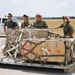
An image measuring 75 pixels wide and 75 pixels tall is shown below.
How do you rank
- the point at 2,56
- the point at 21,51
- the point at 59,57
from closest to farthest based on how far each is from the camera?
the point at 59,57
the point at 21,51
the point at 2,56

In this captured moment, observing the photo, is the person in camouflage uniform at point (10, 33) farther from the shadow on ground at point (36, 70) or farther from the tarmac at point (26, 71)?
the tarmac at point (26, 71)

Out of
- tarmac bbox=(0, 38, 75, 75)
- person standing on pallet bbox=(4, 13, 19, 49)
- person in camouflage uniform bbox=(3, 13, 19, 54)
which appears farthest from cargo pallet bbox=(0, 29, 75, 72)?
person standing on pallet bbox=(4, 13, 19, 49)

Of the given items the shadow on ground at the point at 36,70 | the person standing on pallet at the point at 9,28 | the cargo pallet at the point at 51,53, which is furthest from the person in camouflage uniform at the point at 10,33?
the cargo pallet at the point at 51,53

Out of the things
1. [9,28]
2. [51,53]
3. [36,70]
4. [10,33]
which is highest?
[9,28]

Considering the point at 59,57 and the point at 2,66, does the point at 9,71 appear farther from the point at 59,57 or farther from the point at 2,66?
the point at 59,57

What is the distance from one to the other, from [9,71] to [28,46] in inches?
37.6

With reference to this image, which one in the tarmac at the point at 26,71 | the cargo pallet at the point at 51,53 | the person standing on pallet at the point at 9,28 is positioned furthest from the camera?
the person standing on pallet at the point at 9,28

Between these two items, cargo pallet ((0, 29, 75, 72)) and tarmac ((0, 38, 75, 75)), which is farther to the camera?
tarmac ((0, 38, 75, 75))

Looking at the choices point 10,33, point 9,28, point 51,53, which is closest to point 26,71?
point 51,53

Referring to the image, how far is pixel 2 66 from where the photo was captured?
990 centimetres

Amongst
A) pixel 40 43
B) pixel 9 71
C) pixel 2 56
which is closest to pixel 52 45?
pixel 40 43

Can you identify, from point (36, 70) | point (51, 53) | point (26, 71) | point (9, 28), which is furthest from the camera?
point (9, 28)

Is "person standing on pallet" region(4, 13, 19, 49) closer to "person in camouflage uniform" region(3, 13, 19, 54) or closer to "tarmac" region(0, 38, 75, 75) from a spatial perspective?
"person in camouflage uniform" region(3, 13, 19, 54)

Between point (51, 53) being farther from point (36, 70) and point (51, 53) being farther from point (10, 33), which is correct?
point (10, 33)
